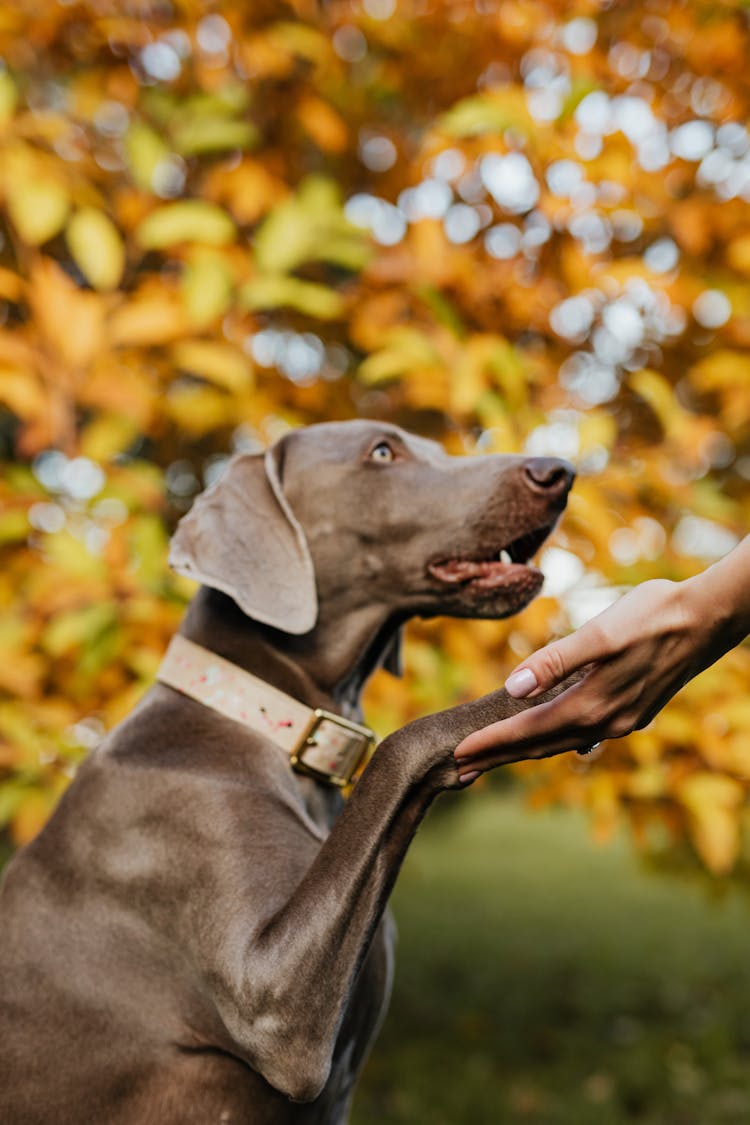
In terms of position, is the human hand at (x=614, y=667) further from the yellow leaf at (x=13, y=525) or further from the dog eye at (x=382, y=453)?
the yellow leaf at (x=13, y=525)

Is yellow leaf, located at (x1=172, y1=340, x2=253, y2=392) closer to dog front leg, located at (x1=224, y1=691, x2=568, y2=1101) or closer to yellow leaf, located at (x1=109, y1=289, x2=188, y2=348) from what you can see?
yellow leaf, located at (x1=109, y1=289, x2=188, y2=348)

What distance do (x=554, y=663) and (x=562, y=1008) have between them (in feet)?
19.5

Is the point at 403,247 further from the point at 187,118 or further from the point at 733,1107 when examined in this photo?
the point at 733,1107

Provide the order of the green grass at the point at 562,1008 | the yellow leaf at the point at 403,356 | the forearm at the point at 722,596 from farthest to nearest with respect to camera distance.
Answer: the green grass at the point at 562,1008 < the yellow leaf at the point at 403,356 < the forearm at the point at 722,596

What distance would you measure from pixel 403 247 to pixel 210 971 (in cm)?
233

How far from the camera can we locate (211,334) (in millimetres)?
3533

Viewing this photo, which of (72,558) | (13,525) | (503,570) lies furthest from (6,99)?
(503,570)

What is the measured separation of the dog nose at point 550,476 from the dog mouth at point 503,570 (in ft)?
0.27

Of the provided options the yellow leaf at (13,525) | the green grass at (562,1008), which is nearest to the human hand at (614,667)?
the yellow leaf at (13,525)

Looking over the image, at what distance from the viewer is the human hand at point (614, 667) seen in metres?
1.70

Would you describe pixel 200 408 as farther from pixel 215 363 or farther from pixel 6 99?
pixel 6 99

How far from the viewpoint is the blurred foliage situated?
3.18m

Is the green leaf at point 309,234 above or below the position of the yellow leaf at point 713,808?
above

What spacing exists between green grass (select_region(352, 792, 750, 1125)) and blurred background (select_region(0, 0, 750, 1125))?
1.37m
